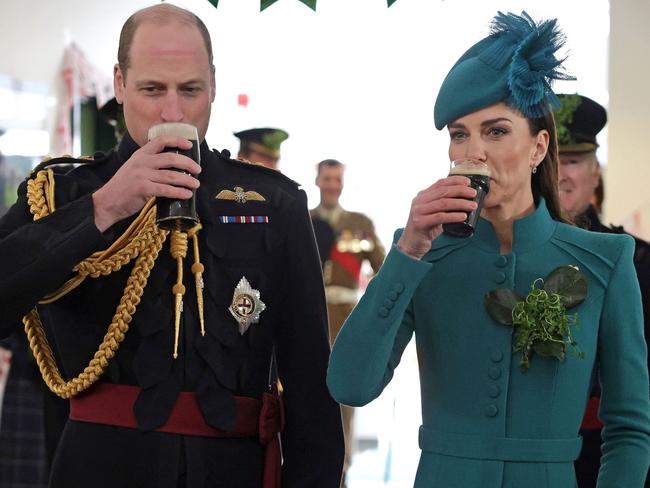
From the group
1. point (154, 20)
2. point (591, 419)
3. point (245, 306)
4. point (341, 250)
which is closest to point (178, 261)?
point (245, 306)

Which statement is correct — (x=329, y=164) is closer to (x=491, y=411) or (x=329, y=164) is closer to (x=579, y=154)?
(x=579, y=154)

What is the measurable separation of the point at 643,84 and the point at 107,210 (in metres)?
6.26

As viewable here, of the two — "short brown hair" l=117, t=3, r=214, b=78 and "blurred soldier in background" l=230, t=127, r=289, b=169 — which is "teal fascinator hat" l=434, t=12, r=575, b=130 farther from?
"blurred soldier in background" l=230, t=127, r=289, b=169

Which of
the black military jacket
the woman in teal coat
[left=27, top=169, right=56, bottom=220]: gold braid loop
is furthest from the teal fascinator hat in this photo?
[left=27, top=169, right=56, bottom=220]: gold braid loop

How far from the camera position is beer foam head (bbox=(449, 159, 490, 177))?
2.04 m

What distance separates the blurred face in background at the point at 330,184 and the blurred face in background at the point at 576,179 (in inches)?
177

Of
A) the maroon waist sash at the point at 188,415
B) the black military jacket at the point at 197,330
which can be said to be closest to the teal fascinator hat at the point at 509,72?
the black military jacket at the point at 197,330

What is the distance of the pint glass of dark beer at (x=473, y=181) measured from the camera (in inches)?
78.5

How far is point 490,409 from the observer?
212cm

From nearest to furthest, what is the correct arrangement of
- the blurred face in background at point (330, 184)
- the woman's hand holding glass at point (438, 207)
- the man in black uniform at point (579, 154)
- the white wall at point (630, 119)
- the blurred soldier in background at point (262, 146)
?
the woman's hand holding glass at point (438, 207), the man in black uniform at point (579, 154), the blurred soldier in background at point (262, 146), the white wall at point (630, 119), the blurred face in background at point (330, 184)

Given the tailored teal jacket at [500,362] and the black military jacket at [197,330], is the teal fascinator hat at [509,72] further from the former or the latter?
the black military jacket at [197,330]

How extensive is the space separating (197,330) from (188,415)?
0.51 ft

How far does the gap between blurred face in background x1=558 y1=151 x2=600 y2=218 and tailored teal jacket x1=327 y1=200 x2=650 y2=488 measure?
4.53 feet

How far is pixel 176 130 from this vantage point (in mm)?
2061
